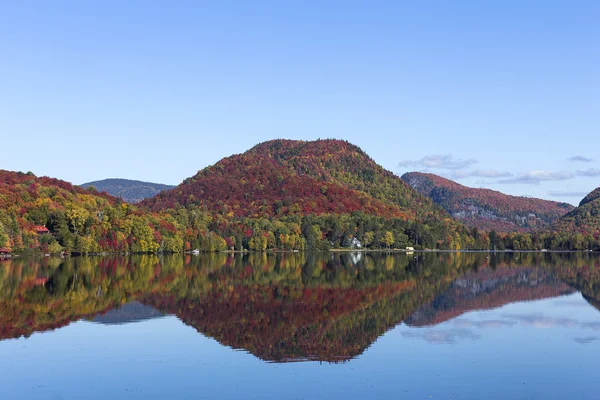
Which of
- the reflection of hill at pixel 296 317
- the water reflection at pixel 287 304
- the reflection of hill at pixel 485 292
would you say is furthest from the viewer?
the reflection of hill at pixel 485 292

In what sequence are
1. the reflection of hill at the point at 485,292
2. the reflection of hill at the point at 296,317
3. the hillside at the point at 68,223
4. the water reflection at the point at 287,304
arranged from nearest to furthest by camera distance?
1. the reflection of hill at the point at 296,317
2. the water reflection at the point at 287,304
3. the reflection of hill at the point at 485,292
4. the hillside at the point at 68,223

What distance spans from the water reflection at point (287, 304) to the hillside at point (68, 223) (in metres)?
50.4

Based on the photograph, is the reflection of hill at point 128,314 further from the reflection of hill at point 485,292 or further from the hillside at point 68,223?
the hillside at point 68,223

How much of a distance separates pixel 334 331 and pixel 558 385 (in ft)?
51.2

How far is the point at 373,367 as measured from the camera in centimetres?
3222

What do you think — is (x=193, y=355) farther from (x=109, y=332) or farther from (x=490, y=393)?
(x=490, y=393)

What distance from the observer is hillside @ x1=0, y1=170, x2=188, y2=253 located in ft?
453

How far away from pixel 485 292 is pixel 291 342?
38.4 meters

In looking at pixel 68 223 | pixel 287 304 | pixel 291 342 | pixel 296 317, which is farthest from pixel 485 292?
pixel 68 223

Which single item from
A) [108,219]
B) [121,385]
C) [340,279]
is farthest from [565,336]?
[108,219]

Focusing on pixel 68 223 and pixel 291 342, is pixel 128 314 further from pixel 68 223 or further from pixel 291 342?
pixel 68 223

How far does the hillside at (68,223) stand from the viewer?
453 ft

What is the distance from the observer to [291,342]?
38125 mm

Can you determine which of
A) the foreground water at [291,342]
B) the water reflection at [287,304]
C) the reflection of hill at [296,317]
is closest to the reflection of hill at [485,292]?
the water reflection at [287,304]
